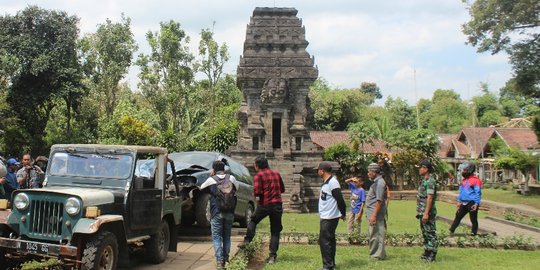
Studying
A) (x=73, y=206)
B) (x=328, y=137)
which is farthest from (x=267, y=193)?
(x=328, y=137)

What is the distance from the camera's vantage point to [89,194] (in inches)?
289

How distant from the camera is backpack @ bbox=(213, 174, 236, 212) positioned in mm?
8148

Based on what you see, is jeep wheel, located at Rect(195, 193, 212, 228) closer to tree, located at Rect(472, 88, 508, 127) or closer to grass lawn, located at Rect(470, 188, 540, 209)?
grass lawn, located at Rect(470, 188, 540, 209)

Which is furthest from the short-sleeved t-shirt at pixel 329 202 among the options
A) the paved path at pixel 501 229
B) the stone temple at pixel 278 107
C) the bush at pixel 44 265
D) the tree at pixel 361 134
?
the tree at pixel 361 134

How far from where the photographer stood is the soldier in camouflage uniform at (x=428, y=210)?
8.96 meters

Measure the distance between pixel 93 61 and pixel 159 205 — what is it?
30.1 meters

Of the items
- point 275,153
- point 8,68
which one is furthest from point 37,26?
point 275,153

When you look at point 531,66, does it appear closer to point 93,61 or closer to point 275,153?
point 275,153

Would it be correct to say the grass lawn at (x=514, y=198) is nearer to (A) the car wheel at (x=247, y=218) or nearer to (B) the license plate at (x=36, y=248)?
(A) the car wheel at (x=247, y=218)

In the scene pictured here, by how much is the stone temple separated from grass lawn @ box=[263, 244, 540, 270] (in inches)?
560

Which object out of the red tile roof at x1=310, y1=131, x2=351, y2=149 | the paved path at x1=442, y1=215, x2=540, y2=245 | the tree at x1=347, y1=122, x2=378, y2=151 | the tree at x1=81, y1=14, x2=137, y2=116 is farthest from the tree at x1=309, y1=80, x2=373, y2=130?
the paved path at x1=442, y1=215, x2=540, y2=245

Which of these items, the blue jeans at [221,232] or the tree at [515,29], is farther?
the tree at [515,29]

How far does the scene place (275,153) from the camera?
25438 mm

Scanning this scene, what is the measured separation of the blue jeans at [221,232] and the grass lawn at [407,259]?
2.65ft
